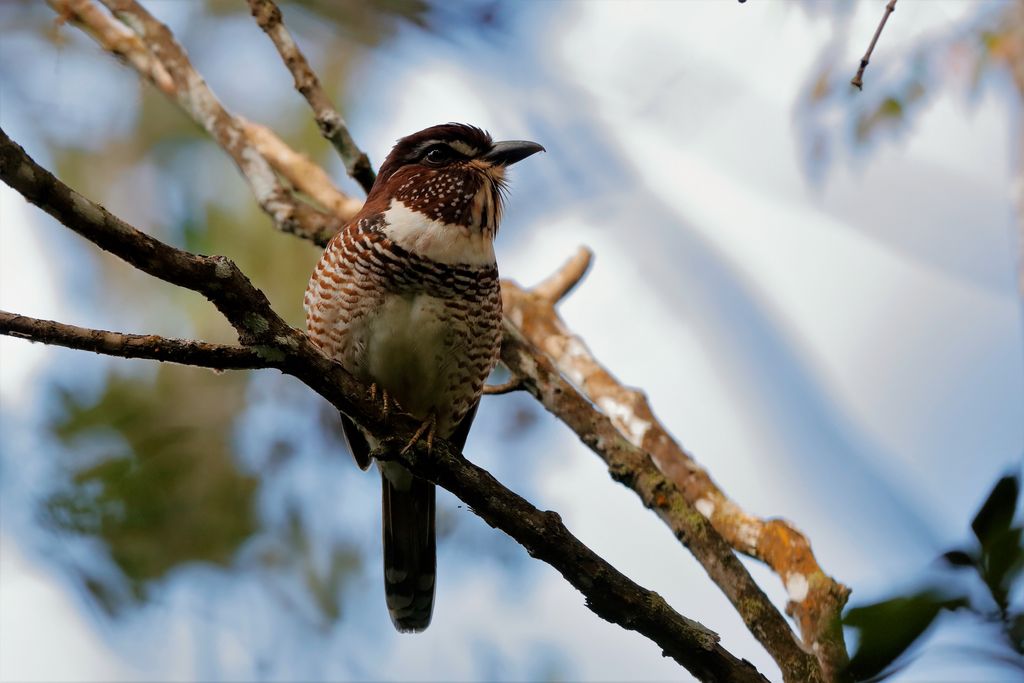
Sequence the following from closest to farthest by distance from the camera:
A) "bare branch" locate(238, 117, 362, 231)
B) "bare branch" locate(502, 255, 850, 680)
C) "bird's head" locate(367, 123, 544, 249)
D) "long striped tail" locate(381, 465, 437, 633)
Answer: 1. "bare branch" locate(502, 255, 850, 680)
2. "bird's head" locate(367, 123, 544, 249)
3. "long striped tail" locate(381, 465, 437, 633)
4. "bare branch" locate(238, 117, 362, 231)

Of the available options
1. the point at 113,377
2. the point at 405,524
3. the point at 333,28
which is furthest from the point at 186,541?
the point at 333,28

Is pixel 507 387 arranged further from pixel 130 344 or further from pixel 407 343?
pixel 130 344

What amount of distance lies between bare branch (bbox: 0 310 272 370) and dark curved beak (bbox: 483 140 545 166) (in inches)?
81.4

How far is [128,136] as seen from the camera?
7.59m

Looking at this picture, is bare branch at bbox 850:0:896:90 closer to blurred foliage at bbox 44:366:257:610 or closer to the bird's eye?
the bird's eye

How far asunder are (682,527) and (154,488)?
12.6 feet

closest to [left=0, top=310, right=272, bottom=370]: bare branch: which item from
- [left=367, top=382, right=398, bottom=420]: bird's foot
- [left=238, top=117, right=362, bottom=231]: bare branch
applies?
[left=367, top=382, right=398, bottom=420]: bird's foot

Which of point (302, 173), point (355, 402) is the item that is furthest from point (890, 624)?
point (302, 173)

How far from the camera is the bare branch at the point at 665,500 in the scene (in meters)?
3.45

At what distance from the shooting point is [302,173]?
5980 millimetres

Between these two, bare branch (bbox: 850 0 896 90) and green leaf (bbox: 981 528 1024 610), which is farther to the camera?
bare branch (bbox: 850 0 896 90)

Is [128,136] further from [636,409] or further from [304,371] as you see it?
[304,371]

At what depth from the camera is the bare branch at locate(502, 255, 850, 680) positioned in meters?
3.77

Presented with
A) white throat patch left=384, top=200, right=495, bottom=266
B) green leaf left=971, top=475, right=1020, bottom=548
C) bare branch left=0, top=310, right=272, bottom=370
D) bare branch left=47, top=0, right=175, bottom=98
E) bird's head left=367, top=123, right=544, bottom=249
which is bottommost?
green leaf left=971, top=475, right=1020, bottom=548
